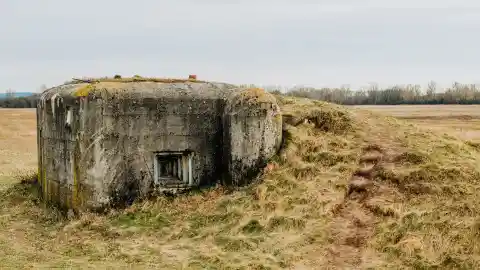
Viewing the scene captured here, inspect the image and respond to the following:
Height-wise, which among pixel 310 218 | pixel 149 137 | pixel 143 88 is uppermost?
pixel 143 88

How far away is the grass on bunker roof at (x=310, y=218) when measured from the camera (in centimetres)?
765

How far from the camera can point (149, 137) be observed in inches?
395

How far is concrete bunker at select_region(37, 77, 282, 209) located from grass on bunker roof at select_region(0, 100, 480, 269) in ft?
1.34

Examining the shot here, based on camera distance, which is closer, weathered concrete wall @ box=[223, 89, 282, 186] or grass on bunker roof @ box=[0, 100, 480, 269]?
grass on bunker roof @ box=[0, 100, 480, 269]

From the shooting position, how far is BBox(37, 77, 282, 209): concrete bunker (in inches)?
384

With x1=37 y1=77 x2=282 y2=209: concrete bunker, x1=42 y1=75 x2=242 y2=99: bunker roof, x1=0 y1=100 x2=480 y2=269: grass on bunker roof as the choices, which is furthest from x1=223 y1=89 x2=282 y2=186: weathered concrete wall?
x1=42 y1=75 x2=242 y2=99: bunker roof

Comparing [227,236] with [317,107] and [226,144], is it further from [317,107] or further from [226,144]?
[317,107]

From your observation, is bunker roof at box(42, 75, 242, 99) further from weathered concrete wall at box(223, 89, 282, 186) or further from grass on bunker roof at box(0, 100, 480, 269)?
grass on bunker roof at box(0, 100, 480, 269)

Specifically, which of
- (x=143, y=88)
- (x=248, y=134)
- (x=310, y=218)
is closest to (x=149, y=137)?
(x=143, y=88)

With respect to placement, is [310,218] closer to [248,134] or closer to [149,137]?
[248,134]

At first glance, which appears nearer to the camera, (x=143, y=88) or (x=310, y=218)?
(x=310, y=218)

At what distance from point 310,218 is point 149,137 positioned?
3.30 meters

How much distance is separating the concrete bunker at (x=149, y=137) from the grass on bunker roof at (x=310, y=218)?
41 cm

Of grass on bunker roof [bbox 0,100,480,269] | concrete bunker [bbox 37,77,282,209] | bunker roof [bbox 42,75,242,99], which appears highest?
bunker roof [bbox 42,75,242,99]
